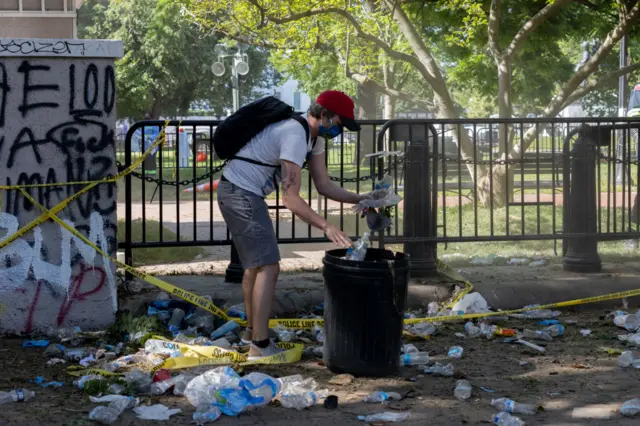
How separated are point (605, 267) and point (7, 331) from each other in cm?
555

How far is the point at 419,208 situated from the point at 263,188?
8.74 feet

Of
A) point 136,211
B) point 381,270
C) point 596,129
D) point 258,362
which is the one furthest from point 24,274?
point 136,211

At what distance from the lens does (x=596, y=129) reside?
872 cm

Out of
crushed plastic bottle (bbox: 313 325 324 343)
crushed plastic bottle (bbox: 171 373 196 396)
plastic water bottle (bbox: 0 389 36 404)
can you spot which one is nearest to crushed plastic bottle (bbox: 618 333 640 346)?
crushed plastic bottle (bbox: 313 325 324 343)

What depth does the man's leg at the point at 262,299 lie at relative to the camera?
19.5 feet

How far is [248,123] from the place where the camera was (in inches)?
230

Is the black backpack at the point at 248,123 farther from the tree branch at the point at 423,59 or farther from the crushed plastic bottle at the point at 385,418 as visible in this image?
the tree branch at the point at 423,59

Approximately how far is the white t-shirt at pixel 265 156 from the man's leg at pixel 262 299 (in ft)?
1.62

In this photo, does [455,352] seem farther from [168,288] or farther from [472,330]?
[168,288]

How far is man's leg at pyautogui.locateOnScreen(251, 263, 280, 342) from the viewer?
19.5 ft

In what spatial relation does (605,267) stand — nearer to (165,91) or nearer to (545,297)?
(545,297)

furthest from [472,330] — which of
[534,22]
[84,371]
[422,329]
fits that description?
[534,22]

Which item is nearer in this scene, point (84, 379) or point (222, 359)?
point (84, 379)

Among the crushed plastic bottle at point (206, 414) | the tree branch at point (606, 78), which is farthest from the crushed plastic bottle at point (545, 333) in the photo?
the tree branch at point (606, 78)
